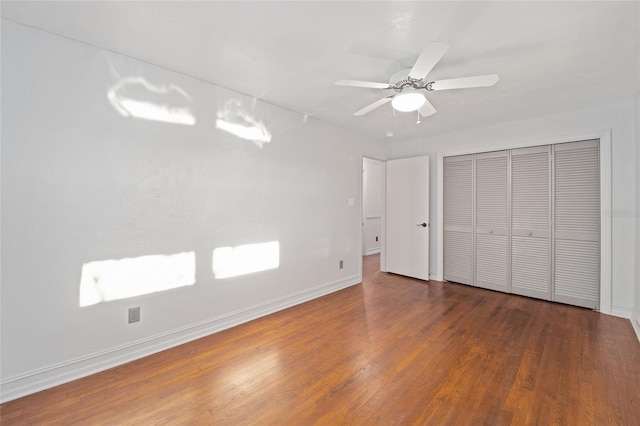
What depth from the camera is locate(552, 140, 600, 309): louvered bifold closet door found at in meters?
3.47

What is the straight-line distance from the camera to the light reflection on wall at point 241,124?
2.97 meters

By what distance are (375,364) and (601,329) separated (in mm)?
2546

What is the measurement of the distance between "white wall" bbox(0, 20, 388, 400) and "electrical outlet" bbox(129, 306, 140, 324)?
5 cm

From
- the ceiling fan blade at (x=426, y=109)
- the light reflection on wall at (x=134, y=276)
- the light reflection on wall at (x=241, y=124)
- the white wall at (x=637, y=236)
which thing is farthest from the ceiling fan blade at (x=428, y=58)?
the white wall at (x=637, y=236)

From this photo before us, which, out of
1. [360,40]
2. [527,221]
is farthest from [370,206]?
[360,40]

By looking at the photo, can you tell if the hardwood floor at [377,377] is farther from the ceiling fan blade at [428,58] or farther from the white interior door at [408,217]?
the ceiling fan blade at [428,58]

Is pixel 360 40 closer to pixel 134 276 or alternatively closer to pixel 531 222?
pixel 134 276

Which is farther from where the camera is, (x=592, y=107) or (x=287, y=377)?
(x=592, y=107)

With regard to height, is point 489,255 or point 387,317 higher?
point 489,255

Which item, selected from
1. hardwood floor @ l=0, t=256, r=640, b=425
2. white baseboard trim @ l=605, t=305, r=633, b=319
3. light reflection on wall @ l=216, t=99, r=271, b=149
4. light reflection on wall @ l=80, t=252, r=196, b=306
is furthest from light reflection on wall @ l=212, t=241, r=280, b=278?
white baseboard trim @ l=605, t=305, r=633, b=319

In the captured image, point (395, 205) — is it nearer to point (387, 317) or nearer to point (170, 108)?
point (387, 317)

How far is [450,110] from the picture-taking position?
3.57 meters

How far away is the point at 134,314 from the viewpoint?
238cm

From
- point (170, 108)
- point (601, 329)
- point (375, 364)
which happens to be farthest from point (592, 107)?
point (170, 108)
